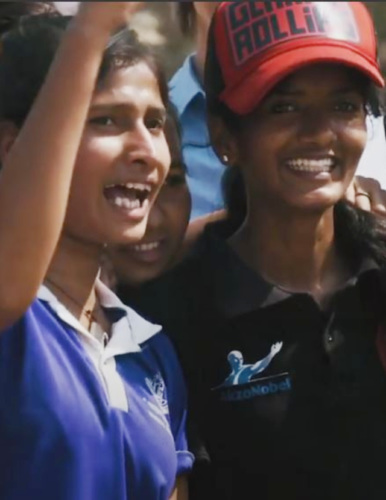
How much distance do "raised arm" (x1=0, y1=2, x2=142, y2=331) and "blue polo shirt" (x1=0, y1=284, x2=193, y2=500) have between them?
150 mm

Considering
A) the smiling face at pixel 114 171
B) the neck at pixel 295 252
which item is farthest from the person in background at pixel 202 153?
the smiling face at pixel 114 171

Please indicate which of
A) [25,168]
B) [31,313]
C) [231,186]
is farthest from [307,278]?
[25,168]

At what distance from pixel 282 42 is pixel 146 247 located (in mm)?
395

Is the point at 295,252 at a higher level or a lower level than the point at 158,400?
higher

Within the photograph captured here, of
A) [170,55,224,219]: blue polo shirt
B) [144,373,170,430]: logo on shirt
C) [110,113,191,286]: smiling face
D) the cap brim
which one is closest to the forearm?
[144,373,170,430]: logo on shirt

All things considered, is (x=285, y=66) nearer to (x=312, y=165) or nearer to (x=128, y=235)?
(x=312, y=165)

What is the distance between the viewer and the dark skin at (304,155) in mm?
1686

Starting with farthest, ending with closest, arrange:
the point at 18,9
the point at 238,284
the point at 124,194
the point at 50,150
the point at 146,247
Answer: the point at 18,9 → the point at 146,247 → the point at 238,284 → the point at 124,194 → the point at 50,150

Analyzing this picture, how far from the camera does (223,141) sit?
1799 millimetres

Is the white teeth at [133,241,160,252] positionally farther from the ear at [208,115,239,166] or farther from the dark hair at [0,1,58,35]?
the dark hair at [0,1,58,35]

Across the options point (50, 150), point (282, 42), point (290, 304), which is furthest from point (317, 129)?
point (50, 150)

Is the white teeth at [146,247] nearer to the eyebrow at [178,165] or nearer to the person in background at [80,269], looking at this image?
the eyebrow at [178,165]

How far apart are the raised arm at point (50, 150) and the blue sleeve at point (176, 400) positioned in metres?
0.38

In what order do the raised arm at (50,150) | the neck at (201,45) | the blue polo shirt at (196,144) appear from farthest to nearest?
1. the blue polo shirt at (196,144)
2. the neck at (201,45)
3. the raised arm at (50,150)
